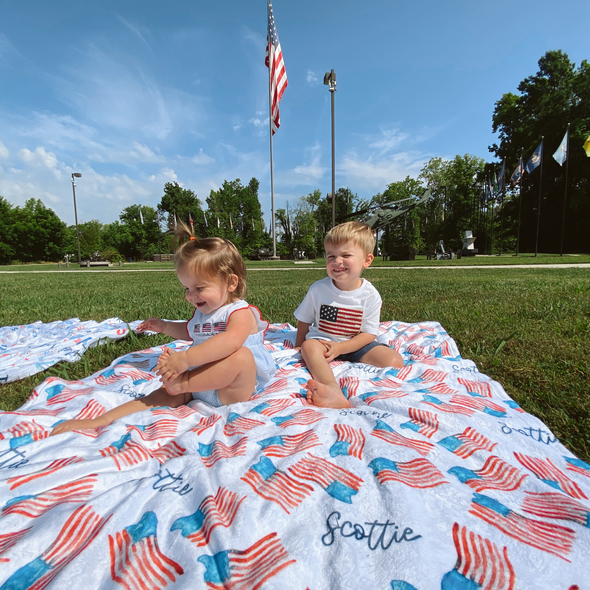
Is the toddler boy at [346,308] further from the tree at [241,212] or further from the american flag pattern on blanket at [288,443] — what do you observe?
the tree at [241,212]

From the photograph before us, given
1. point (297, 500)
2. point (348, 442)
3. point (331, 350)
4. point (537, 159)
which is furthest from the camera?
point (537, 159)

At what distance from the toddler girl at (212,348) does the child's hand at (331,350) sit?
0.57 meters

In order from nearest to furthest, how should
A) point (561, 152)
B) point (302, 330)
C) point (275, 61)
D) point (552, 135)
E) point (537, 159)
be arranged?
point (302, 330) < point (275, 61) < point (561, 152) < point (537, 159) < point (552, 135)

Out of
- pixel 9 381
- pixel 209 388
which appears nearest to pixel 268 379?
pixel 209 388

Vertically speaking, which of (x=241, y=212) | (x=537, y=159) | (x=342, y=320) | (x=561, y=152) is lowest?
(x=342, y=320)

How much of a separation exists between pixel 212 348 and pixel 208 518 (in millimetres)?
829

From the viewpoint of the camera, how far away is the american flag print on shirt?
2.76 meters

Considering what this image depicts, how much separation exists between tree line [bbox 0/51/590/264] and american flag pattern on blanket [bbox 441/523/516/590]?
20946 mm

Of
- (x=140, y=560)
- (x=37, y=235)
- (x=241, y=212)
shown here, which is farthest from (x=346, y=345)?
(x=37, y=235)

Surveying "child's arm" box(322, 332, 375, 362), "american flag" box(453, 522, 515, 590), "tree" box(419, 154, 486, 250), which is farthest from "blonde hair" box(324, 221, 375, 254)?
"tree" box(419, 154, 486, 250)

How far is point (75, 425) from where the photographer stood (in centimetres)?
163

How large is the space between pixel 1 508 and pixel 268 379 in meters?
1.40

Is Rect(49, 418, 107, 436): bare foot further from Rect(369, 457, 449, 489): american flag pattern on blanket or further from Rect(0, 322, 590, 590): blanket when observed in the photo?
Rect(369, 457, 449, 489): american flag pattern on blanket

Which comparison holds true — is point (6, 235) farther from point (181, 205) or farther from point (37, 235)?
point (181, 205)
